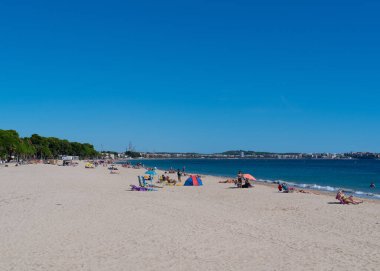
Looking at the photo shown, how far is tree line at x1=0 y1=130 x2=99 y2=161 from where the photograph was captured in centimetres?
8369

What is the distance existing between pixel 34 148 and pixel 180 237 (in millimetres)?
110275

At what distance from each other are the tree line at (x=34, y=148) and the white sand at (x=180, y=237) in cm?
7115

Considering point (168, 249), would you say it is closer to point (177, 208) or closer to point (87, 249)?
point (87, 249)

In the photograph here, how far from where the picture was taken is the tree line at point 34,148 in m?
83.7

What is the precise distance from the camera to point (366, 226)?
14234 millimetres

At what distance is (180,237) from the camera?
37.4 feet

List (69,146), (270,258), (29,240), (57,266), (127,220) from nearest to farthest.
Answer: (57,266), (270,258), (29,240), (127,220), (69,146)

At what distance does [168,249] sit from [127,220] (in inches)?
174

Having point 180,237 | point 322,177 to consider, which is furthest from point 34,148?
point 180,237

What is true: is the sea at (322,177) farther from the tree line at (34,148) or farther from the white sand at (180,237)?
the tree line at (34,148)

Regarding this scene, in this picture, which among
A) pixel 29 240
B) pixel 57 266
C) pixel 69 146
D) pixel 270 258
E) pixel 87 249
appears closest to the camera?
pixel 57 266

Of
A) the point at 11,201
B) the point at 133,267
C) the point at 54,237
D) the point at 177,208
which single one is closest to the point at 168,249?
the point at 133,267

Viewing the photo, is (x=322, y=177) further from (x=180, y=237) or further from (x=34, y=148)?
(x=34, y=148)

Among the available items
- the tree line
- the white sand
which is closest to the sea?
the white sand
